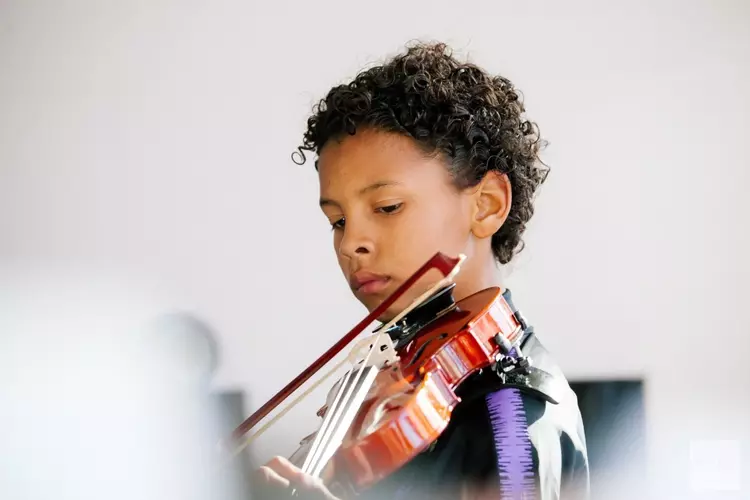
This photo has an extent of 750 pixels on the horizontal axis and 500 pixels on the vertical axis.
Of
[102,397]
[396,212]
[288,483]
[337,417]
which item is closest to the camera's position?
[288,483]

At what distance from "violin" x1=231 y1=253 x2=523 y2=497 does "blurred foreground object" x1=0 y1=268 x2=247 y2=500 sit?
0.65 feet

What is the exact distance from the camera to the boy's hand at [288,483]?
93 cm

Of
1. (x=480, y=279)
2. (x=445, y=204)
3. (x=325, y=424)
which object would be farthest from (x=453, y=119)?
(x=325, y=424)

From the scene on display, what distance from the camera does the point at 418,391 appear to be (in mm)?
946

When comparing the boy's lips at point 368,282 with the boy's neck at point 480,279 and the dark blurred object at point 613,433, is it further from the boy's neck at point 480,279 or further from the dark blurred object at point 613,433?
the dark blurred object at point 613,433

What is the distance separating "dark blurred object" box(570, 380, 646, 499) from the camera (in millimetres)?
1225

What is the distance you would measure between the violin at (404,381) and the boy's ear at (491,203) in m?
0.08

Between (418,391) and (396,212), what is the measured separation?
30 centimetres

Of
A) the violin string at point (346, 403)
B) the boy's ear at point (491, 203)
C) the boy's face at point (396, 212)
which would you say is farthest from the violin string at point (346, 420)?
the boy's ear at point (491, 203)

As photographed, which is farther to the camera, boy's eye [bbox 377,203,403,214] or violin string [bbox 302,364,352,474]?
boy's eye [bbox 377,203,403,214]

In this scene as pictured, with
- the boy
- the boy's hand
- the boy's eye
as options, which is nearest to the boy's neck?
the boy

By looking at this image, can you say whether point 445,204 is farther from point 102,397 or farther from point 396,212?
point 102,397

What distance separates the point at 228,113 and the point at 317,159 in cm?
18

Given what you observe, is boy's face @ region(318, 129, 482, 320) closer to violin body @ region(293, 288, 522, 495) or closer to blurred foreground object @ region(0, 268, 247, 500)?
violin body @ region(293, 288, 522, 495)
